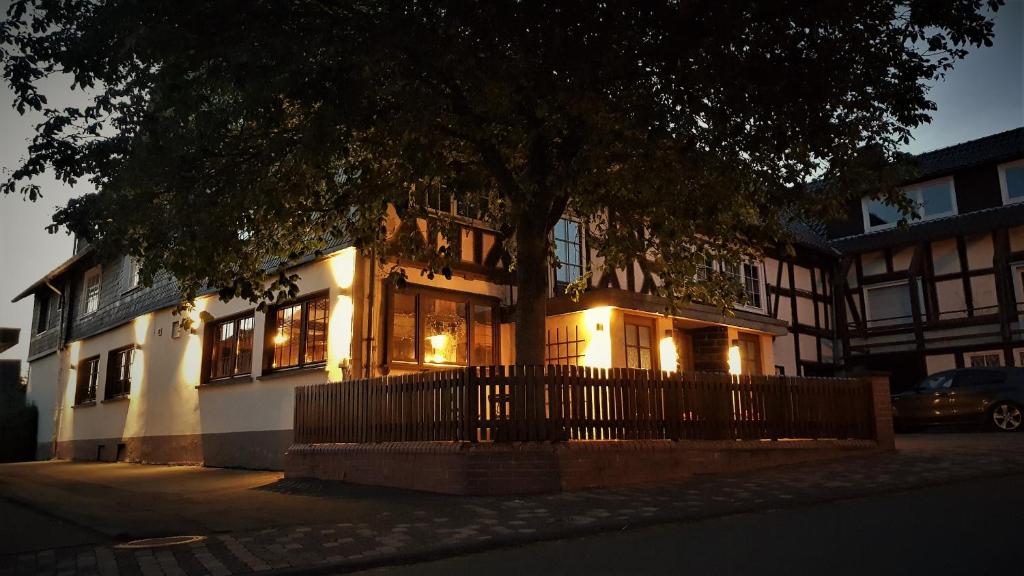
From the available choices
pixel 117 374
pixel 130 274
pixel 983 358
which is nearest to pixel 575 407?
pixel 130 274

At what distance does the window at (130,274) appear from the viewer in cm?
2058

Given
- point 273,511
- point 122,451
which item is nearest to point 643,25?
point 273,511

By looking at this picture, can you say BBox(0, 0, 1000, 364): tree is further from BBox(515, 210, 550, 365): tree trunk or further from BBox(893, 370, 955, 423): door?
BBox(893, 370, 955, 423): door

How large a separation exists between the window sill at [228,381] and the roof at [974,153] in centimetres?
2042

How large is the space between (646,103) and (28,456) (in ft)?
80.9

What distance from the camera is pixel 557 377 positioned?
31.9ft

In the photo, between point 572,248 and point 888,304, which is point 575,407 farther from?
point 888,304

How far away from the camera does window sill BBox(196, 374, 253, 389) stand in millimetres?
14732

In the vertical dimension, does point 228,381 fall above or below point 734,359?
below

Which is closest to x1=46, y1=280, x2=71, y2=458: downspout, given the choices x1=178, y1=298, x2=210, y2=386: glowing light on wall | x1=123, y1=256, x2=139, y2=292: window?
x1=123, y1=256, x2=139, y2=292: window

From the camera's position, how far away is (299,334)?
548 inches

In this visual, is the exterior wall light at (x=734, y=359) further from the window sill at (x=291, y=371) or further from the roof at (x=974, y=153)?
the roof at (x=974, y=153)

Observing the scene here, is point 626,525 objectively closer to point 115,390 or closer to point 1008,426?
point 1008,426

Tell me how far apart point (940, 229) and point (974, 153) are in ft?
9.12
